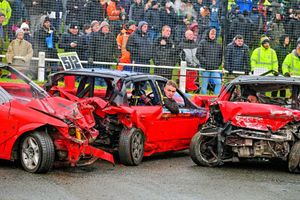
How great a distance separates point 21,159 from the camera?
1055cm

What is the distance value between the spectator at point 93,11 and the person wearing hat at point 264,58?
4064mm

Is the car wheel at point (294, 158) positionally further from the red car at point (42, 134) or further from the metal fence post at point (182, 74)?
the metal fence post at point (182, 74)

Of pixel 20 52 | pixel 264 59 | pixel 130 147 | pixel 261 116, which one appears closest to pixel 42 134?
pixel 130 147

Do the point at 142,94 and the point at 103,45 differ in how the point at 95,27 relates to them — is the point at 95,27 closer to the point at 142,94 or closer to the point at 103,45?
the point at 103,45

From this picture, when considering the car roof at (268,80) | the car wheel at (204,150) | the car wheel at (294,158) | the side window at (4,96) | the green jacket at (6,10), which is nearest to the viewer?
the side window at (4,96)

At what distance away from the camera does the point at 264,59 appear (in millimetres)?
19328

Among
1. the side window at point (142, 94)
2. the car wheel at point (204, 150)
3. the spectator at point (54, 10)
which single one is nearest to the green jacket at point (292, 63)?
the spectator at point (54, 10)

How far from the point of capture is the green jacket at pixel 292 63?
19445mm

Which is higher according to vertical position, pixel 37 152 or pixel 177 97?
pixel 177 97

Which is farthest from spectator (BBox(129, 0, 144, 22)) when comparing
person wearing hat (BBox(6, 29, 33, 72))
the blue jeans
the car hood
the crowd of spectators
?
the car hood

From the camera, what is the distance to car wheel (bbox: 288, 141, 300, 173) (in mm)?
11438

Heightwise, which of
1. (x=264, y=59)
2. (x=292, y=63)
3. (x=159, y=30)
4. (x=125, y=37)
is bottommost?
(x=292, y=63)

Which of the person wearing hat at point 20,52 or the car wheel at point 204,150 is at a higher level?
the person wearing hat at point 20,52

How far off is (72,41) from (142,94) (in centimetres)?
598
